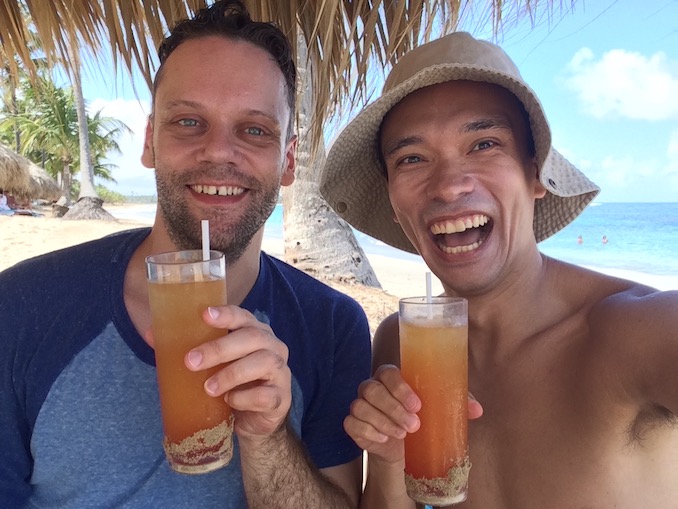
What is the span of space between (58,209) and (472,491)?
69.8ft

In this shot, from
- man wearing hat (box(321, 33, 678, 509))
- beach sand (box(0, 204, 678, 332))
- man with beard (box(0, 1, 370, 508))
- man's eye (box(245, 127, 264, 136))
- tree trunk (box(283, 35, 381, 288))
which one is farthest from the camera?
beach sand (box(0, 204, 678, 332))

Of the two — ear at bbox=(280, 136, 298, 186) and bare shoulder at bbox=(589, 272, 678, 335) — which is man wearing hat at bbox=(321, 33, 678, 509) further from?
ear at bbox=(280, 136, 298, 186)

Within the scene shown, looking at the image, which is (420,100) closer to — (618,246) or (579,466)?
(579,466)

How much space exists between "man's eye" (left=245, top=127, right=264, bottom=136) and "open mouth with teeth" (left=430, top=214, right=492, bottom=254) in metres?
0.68

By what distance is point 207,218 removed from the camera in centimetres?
174

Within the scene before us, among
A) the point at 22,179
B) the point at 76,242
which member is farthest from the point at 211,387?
the point at 22,179

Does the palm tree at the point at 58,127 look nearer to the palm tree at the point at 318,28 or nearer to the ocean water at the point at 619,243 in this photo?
the ocean water at the point at 619,243

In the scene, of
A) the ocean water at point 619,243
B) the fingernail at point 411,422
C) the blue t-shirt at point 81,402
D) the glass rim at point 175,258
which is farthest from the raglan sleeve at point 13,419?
the ocean water at point 619,243

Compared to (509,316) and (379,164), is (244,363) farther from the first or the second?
(379,164)

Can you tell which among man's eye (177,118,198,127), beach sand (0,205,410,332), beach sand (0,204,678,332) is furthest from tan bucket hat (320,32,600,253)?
beach sand (0,205,410,332)

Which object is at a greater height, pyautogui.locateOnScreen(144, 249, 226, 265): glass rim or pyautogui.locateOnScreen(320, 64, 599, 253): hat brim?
pyautogui.locateOnScreen(320, 64, 599, 253): hat brim

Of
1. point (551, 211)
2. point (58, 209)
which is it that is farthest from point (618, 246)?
point (551, 211)

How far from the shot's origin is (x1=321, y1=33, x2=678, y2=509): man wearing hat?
4.29 ft

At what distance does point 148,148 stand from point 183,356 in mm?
1175
